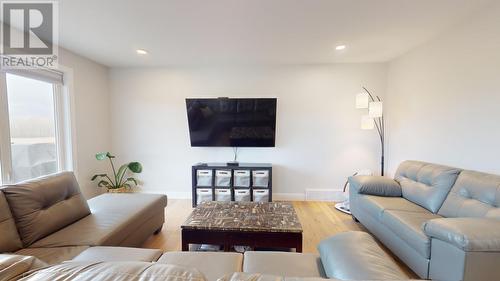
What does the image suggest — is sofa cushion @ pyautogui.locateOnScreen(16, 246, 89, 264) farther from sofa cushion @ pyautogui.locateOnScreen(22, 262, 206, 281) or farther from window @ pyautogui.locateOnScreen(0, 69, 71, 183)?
window @ pyautogui.locateOnScreen(0, 69, 71, 183)

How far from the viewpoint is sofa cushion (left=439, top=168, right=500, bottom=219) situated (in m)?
1.73

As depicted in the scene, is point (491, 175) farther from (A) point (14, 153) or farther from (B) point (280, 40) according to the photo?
(A) point (14, 153)

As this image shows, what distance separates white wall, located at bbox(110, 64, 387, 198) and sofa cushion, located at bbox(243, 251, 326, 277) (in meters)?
2.53

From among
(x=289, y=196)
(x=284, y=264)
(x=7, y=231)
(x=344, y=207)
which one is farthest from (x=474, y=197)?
(x=7, y=231)

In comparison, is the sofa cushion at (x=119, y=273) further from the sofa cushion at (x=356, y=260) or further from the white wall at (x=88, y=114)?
the white wall at (x=88, y=114)

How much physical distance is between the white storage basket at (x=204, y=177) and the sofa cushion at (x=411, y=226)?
2.42 metres

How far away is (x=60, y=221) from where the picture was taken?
179 cm

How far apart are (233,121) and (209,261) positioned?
2.60 meters

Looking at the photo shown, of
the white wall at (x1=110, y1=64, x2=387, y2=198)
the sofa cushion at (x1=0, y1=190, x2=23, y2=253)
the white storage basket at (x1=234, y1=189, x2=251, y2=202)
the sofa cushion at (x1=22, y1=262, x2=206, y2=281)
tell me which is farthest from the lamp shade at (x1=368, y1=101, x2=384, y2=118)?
the sofa cushion at (x1=0, y1=190, x2=23, y2=253)

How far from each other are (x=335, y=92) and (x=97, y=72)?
4.00 meters

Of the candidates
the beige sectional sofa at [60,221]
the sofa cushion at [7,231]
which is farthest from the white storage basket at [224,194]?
the sofa cushion at [7,231]

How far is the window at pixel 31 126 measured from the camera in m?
2.37

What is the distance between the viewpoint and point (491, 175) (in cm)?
190

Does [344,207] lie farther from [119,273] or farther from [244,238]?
[119,273]
